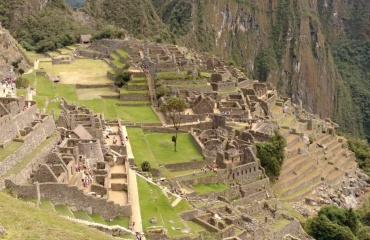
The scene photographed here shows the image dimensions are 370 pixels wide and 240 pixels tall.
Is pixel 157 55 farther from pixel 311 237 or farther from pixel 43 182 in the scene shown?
pixel 43 182

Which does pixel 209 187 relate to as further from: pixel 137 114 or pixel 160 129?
pixel 137 114

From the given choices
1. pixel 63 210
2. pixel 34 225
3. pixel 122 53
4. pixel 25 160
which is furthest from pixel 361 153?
pixel 34 225

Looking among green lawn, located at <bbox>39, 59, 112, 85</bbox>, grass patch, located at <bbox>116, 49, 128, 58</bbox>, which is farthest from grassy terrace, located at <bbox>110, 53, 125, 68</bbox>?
green lawn, located at <bbox>39, 59, 112, 85</bbox>

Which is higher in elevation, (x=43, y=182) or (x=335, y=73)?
(x=43, y=182)

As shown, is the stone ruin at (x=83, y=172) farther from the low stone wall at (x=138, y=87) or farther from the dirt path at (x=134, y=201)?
the low stone wall at (x=138, y=87)

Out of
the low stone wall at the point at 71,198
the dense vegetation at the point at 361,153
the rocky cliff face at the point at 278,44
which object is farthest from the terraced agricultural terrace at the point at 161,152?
the rocky cliff face at the point at 278,44

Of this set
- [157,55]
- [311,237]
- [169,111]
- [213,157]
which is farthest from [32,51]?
[311,237]
